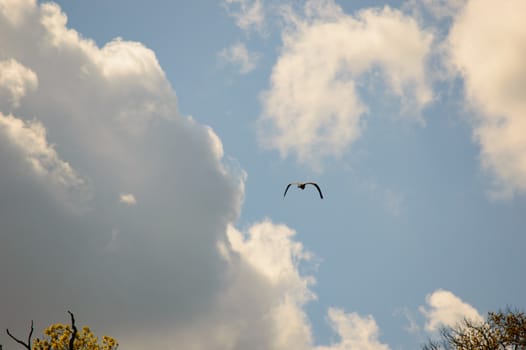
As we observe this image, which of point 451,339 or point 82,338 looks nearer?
point 82,338

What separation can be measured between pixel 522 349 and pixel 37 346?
38.8 meters

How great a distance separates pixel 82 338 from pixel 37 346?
7.83ft

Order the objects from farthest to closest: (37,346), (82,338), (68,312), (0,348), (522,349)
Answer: (522,349), (82,338), (37,346), (0,348), (68,312)

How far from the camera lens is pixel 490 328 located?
3966 centimetres

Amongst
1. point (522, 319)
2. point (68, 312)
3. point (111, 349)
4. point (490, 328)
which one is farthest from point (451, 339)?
point (68, 312)

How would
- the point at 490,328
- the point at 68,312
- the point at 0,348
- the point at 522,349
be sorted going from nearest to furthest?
the point at 68,312 < the point at 0,348 < the point at 522,349 < the point at 490,328

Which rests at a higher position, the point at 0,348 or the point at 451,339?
the point at 451,339

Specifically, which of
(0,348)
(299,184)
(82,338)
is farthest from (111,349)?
Result: (299,184)

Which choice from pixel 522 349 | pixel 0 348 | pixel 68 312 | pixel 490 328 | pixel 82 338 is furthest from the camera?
pixel 490 328

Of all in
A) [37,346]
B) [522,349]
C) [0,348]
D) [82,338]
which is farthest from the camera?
[522,349]

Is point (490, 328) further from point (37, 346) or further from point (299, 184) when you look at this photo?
point (37, 346)

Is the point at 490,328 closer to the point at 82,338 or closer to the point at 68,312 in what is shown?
the point at 82,338

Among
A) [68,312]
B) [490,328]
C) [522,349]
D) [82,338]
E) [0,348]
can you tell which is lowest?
[68,312]

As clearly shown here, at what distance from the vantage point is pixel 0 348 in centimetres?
2012
